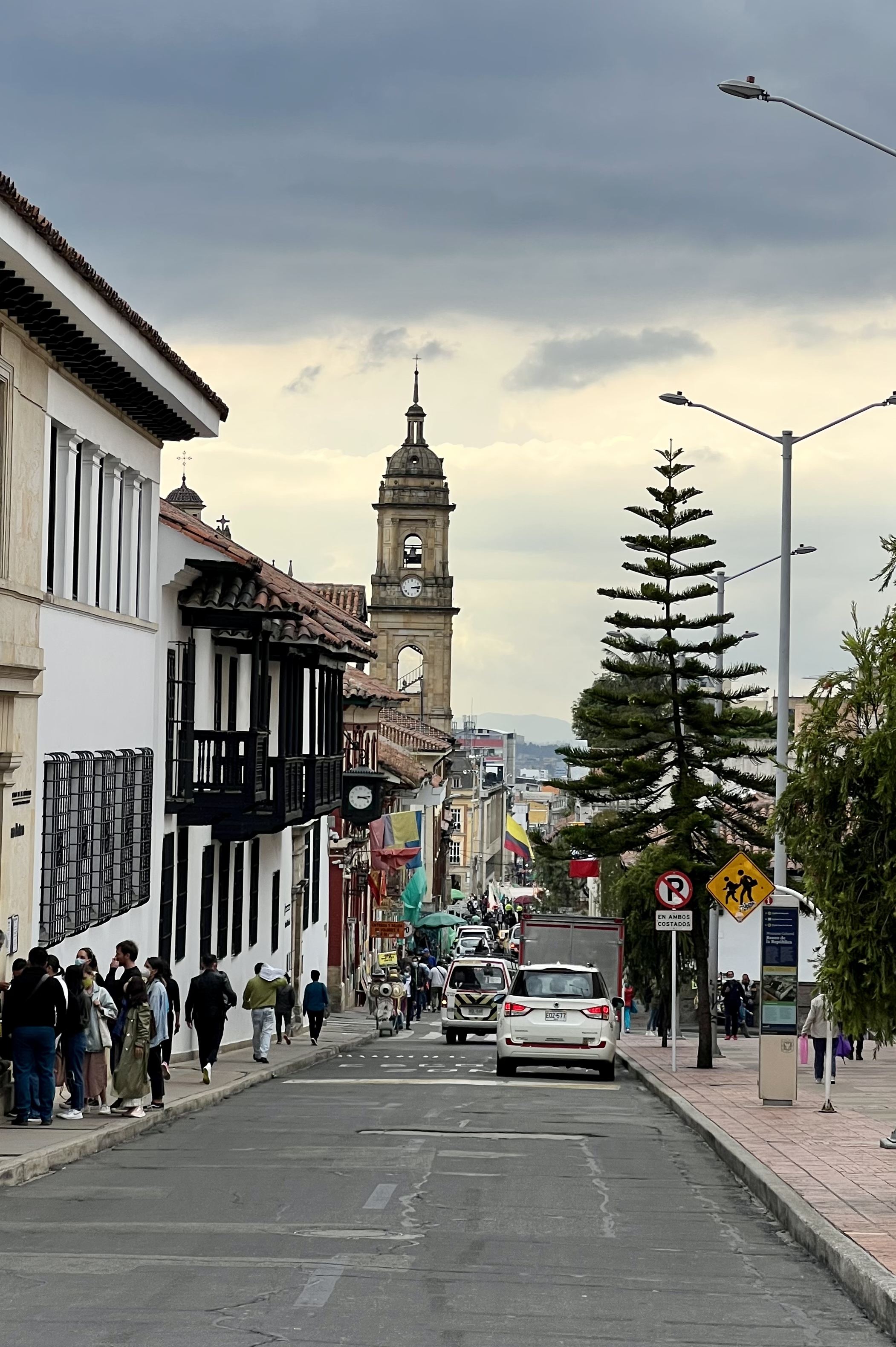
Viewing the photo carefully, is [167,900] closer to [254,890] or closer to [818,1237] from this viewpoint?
[254,890]

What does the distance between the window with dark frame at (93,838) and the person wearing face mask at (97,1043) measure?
168cm

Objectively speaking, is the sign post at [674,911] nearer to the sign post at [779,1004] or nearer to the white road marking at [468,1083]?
the white road marking at [468,1083]

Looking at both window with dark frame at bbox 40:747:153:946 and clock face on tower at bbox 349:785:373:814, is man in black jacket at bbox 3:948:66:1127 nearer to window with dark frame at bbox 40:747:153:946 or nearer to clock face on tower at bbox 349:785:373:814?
window with dark frame at bbox 40:747:153:946

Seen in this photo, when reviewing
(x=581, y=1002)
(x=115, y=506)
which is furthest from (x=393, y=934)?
(x=115, y=506)

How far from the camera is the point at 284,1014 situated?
3622cm

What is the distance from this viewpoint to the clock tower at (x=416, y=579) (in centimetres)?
10050

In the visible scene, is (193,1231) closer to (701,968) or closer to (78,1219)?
(78,1219)

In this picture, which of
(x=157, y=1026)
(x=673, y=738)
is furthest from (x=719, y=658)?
(x=157, y=1026)

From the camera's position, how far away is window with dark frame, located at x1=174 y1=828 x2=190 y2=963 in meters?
29.1

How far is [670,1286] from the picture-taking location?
9.92 meters

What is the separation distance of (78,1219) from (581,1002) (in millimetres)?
15645

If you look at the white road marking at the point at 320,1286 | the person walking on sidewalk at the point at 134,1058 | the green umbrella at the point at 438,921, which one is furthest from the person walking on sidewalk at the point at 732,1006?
the white road marking at the point at 320,1286

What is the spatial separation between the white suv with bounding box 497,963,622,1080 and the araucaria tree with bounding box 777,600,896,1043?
14750 millimetres

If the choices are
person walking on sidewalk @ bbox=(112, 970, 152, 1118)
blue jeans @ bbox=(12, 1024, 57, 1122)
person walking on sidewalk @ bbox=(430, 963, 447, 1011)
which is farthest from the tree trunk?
person walking on sidewalk @ bbox=(430, 963, 447, 1011)
